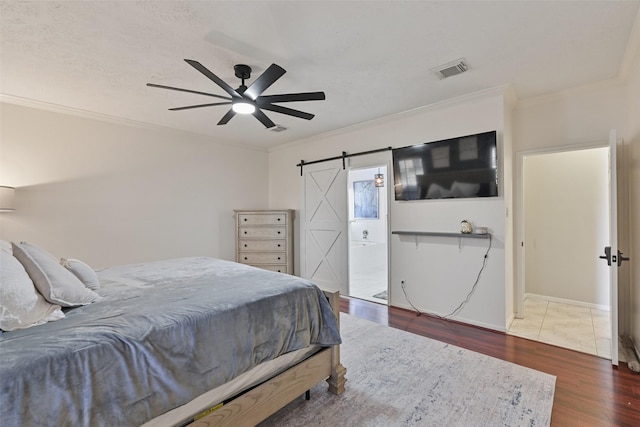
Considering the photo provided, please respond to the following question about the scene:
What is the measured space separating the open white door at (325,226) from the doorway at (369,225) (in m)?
0.93

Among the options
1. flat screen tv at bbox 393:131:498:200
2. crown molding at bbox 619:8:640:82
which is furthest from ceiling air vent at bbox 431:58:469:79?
crown molding at bbox 619:8:640:82

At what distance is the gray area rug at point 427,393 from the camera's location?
193 centimetres

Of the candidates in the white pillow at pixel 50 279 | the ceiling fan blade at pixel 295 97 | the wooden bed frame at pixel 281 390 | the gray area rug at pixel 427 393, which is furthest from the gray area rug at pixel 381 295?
the white pillow at pixel 50 279

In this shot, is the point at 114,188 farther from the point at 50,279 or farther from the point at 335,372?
the point at 335,372

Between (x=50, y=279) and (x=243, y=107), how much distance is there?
1837 mm

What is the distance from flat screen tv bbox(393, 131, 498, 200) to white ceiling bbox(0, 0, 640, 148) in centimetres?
59

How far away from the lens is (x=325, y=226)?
516 cm

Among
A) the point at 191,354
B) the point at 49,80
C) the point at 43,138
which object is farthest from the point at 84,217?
the point at 191,354

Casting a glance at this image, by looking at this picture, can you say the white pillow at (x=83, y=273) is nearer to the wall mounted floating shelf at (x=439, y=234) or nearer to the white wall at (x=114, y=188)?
the white wall at (x=114, y=188)

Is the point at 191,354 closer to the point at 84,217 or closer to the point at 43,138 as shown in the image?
the point at 84,217

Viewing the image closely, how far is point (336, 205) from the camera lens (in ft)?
16.3

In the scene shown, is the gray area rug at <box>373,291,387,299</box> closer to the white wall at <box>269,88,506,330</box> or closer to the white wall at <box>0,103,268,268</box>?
the white wall at <box>269,88,506,330</box>

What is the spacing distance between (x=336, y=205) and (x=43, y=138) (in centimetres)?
399

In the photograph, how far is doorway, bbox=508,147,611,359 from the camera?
398 centimetres
